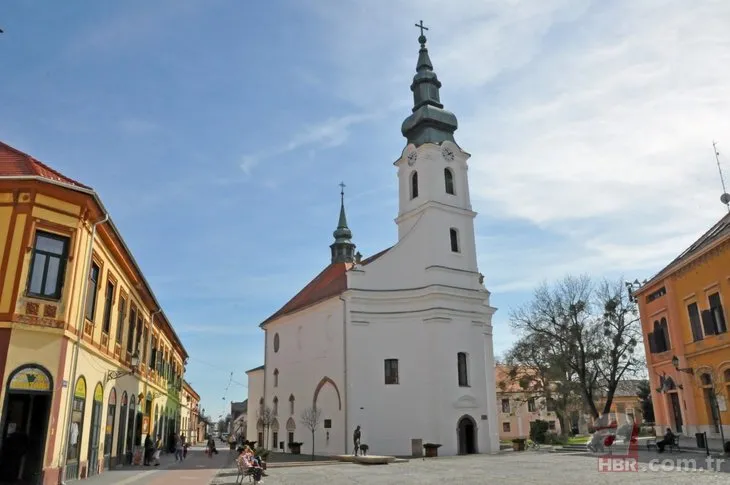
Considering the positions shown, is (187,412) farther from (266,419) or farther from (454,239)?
(454,239)

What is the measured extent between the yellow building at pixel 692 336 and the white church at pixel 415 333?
9.87 metres

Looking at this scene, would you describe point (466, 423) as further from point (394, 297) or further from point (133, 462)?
point (133, 462)

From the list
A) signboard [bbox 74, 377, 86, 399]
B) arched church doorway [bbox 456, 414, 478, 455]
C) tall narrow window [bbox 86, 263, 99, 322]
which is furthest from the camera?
arched church doorway [bbox 456, 414, 478, 455]

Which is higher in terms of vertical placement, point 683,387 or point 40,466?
point 683,387

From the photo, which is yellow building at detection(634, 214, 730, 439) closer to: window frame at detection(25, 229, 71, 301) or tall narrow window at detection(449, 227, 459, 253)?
tall narrow window at detection(449, 227, 459, 253)

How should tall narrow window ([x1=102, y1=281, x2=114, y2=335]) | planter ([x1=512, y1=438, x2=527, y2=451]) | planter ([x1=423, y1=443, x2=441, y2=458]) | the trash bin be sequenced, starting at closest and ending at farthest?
1. tall narrow window ([x1=102, y1=281, x2=114, y2=335])
2. the trash bin
3. planter ([x1=423, y1=443, x2=441, y2=458])
4. planter ([x1=512, y1=438, x2=527, y2=451])

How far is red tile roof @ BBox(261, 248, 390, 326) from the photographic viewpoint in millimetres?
36053

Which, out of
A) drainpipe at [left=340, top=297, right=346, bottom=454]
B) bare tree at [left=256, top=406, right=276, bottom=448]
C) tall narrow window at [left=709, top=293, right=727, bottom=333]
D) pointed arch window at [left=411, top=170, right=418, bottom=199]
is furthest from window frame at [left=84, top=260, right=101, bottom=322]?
tall narrow window at [left=709, top=293, right=727, bottom=333]

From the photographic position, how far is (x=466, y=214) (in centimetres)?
3541

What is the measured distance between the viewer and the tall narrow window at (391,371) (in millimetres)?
31469

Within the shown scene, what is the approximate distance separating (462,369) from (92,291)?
21.7 m

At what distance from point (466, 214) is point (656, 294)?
12578 millimetres

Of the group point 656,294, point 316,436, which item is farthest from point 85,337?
point 656,294

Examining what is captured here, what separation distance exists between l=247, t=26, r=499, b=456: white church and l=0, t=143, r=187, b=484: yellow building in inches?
640
